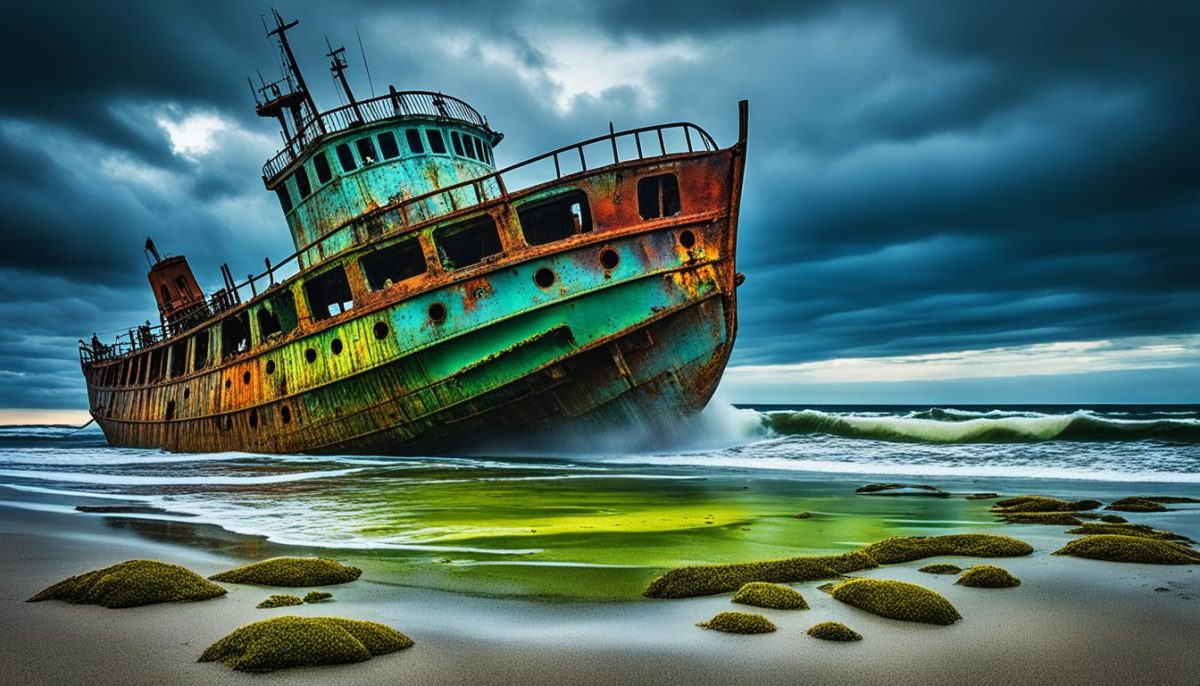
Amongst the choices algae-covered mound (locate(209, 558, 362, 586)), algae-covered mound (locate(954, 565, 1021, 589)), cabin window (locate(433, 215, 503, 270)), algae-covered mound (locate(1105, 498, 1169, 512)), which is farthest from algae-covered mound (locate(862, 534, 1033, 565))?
cabin window (locate(433, 215, 503, 270))

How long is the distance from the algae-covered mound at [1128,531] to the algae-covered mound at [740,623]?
11.8 ft

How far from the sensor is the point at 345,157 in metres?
15.6

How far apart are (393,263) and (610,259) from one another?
5042 mm

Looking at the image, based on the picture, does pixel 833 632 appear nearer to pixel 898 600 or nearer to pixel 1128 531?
pixel 898 600

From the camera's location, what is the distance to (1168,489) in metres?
8.83

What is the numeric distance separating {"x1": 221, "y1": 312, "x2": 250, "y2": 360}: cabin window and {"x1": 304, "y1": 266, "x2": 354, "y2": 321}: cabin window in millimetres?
2120

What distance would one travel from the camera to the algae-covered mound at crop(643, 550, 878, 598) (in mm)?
3447

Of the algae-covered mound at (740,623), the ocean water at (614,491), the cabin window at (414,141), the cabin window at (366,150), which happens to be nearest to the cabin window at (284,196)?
the cabin window at (366,150)

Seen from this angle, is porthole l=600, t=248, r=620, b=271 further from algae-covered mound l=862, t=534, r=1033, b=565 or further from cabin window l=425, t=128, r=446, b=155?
algae-covered mound l=862, t=534, r=1033, b=565

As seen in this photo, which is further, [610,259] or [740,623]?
[610,259]

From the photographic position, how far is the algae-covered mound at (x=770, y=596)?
3.14 metres

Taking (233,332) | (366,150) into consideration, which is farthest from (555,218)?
(233,332)

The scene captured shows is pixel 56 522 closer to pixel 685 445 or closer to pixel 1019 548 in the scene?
pixel 1019 548

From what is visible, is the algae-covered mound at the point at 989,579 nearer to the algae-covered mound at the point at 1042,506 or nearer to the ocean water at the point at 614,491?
the ocean water at the point at 614,491
